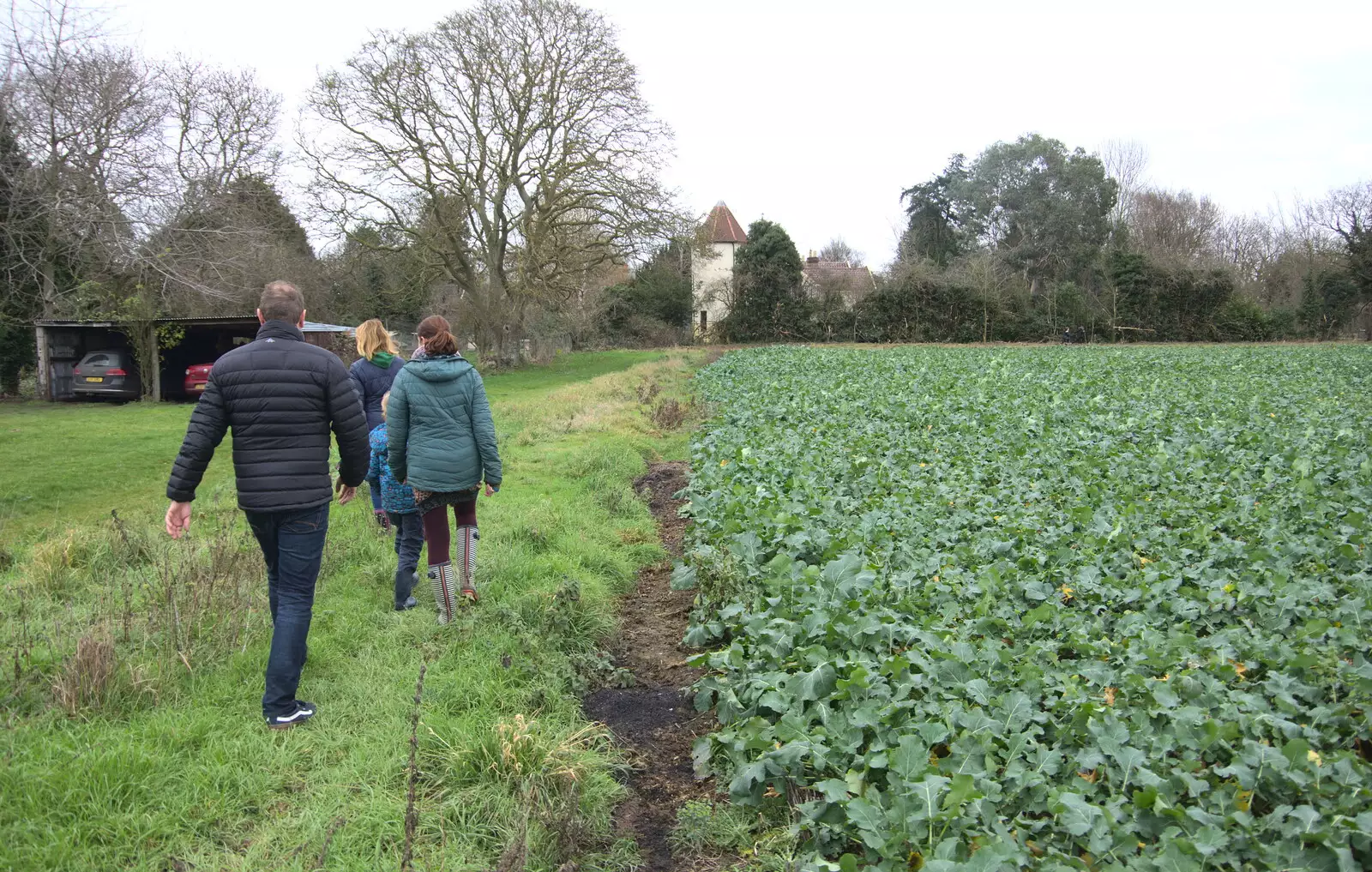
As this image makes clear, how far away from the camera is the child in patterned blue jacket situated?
228 inches

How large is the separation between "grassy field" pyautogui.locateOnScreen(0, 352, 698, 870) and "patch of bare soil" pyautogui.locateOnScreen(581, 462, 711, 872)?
0.15 m

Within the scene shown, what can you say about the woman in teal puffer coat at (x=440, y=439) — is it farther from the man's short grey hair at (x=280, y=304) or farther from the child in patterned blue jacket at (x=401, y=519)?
the man's short grey hair at (x=280, y=304)

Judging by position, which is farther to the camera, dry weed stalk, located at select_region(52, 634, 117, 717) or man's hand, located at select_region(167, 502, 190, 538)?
man's hand, located at select_region(167, 502, 190, 538)

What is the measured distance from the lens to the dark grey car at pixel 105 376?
22359 millimetres

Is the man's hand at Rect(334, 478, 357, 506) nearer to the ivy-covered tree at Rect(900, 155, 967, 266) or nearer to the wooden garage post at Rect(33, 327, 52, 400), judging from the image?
the wooden garage post at Rect(33, 327, 52, 400)

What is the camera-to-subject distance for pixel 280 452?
418 centimetres

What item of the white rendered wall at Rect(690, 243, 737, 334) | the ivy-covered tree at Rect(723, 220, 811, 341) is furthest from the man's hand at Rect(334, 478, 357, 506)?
the white rendered wall at Rect(690, 243, 737, 334)

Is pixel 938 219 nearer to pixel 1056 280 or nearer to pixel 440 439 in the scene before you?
pixel 1056 280

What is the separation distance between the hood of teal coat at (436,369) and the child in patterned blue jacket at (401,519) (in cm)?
47

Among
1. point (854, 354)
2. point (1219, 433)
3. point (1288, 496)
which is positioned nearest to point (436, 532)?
point (1288, 496)

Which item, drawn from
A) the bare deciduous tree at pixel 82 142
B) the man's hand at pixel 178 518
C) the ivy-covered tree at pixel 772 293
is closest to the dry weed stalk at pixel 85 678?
the man's hand at pixel 178 518

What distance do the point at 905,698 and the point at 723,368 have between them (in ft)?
71.6

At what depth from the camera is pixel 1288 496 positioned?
259 inches

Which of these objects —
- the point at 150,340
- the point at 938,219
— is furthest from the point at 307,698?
the point at 938,219
